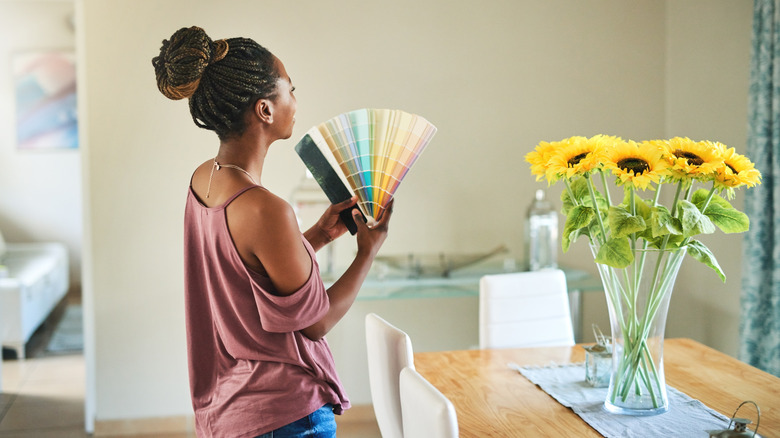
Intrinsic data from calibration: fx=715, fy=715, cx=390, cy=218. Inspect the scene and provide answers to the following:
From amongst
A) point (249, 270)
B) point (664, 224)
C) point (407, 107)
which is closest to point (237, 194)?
point (249, 270)

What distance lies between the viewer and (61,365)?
15.1 ft

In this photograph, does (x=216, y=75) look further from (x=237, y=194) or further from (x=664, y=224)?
(x=664, y=224)

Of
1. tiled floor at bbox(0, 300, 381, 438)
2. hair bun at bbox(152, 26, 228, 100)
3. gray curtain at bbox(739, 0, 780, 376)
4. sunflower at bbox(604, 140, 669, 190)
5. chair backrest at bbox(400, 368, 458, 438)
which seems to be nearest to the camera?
chair backrest at bbox(400, 368, 458, 438)

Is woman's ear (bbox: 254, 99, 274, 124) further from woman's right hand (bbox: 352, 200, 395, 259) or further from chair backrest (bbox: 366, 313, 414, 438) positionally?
chair backrest (bbox: 366, 313, 414, 438)

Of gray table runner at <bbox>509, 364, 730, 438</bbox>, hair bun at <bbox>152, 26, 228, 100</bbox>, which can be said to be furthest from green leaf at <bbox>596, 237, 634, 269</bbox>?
hair bun at <bbox>152, 26, 228, 100</bbox>

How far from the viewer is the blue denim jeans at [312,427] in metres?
1.33

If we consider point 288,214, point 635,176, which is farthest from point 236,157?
point 635,176

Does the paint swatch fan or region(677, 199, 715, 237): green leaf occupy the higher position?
the paint swatch fan

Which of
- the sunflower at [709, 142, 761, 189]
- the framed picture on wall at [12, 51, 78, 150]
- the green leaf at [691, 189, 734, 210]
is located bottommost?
the green leaf at [691, 189, 734, 210]

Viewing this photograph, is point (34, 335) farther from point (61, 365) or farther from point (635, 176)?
point (635, 176)

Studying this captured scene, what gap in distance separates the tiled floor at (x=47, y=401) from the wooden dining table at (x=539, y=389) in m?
1.37

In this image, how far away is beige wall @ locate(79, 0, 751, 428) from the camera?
10.9ft

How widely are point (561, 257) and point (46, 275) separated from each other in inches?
152

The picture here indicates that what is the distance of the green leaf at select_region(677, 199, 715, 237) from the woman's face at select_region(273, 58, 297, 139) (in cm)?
85
